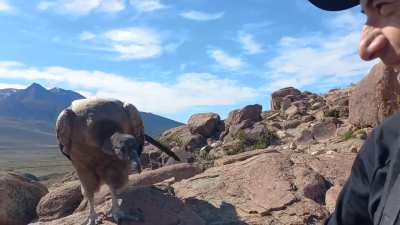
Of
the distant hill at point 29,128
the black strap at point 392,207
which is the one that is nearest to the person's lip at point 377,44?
the black strap at point 392,207

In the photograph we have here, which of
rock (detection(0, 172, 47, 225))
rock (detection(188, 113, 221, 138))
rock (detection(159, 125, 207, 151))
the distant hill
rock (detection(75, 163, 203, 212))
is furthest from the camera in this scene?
the distant hill

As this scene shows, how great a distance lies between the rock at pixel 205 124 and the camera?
16.0m

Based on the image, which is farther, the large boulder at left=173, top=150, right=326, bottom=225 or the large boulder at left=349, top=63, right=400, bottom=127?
the large boulder at left=349, top=63, right=400, bottom=127

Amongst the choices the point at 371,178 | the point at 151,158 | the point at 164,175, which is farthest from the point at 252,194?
the point at 151,158

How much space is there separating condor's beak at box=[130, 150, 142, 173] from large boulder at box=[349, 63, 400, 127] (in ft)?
18.5

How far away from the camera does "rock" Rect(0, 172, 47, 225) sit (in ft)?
27.1

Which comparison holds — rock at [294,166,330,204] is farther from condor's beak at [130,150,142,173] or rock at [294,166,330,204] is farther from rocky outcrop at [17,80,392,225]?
condor's beak at [130,150,142,173]

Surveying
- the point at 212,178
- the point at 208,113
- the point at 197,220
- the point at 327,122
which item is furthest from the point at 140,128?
the point at 208,113

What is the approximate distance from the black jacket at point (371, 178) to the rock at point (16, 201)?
7.20 metres

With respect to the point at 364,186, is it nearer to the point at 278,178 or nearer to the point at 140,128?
the point at 278,178

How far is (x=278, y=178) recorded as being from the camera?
22.7ft

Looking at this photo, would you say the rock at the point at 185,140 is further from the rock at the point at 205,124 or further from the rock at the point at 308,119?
the rock at the point at 308,119

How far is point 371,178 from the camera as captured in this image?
5.73 ft

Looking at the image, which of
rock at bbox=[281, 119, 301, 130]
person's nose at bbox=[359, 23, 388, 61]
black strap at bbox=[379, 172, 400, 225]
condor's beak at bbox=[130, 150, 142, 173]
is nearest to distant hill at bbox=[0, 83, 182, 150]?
rock at bbox=[281, 119, 301, 130]
